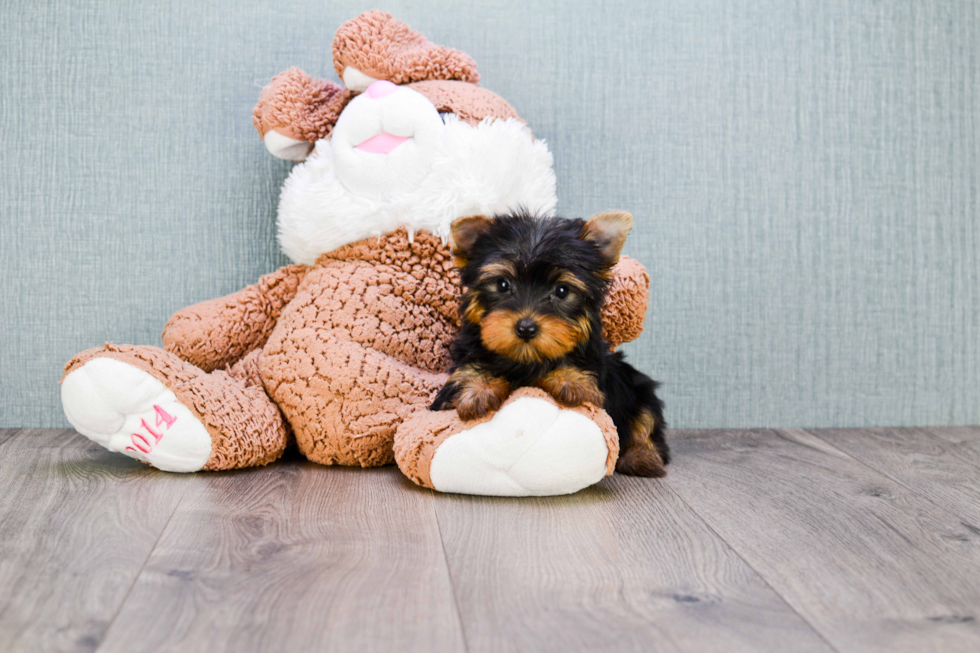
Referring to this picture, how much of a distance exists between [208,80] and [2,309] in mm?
864

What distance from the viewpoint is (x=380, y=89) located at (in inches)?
74.1

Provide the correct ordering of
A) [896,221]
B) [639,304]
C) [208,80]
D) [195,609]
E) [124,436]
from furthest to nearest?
[896,221] < [208,80] < [639,304] < [124,436] < [195,609]

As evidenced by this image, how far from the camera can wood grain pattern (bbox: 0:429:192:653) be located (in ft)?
3.32

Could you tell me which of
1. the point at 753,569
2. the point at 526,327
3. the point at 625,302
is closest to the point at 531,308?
the point at 526,327

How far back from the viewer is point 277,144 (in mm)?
1995

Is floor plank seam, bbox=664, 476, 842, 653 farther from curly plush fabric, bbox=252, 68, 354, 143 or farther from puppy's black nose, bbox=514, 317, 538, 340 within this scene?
curly plush fabric, bbox=252, 68, 354, 143

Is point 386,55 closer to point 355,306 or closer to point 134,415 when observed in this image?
point 355,306

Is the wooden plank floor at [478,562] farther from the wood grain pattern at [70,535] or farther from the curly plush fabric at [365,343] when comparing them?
the curly plush fabric at [365,343]

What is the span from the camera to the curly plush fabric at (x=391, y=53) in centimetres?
194

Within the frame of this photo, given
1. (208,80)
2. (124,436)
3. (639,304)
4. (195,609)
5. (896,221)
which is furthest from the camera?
(896,221)

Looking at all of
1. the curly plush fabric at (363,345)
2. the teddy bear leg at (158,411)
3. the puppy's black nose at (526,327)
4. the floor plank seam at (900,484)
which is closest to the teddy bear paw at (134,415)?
the teddy bear leg at (158,411)

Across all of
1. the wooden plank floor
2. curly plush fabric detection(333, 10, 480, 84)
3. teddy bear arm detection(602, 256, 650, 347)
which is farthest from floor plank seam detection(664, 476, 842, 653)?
curly plush fabric detection(333, 10, 480, 84)

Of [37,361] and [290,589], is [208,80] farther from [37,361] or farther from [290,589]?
[290,589]

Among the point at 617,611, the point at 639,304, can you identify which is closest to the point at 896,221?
the point at 639,304
